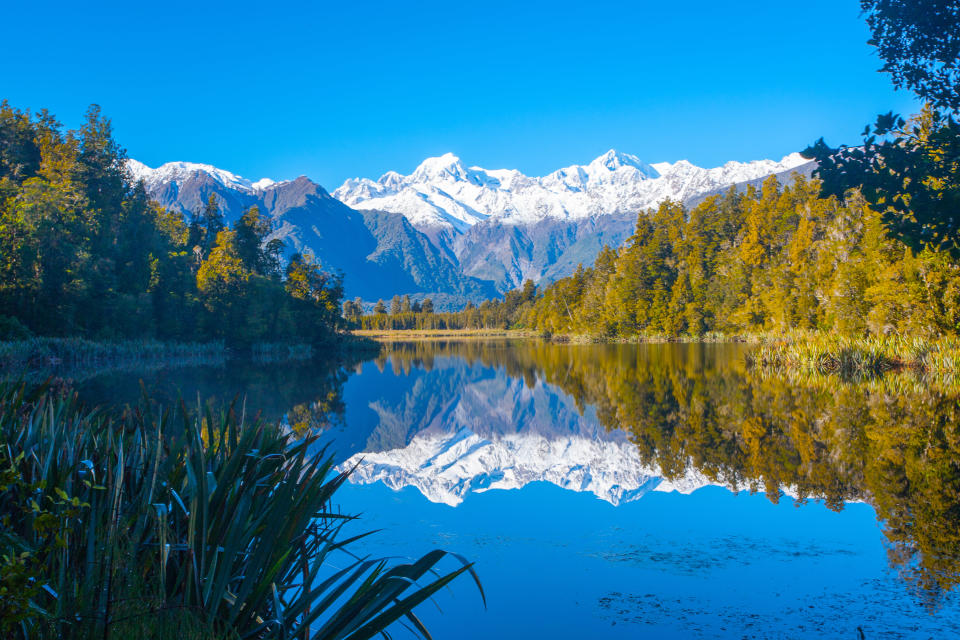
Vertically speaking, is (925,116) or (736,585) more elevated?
(925,116)

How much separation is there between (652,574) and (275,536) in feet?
13.8

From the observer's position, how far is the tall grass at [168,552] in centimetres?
287

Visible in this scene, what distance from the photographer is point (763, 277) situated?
60.2 metres

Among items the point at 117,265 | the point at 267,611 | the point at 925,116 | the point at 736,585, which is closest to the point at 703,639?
the point at 736,585

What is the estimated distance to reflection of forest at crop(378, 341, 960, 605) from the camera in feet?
23.0

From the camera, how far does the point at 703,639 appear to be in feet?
15.9

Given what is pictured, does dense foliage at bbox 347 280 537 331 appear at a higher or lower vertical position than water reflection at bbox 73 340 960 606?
higher

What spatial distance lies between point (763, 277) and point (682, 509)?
57.2 m

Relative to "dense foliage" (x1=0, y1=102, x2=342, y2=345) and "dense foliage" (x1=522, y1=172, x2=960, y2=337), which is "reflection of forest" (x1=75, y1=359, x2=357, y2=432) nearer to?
"dense foliage" (x1=0, y1=102, x2=342, y2=345)

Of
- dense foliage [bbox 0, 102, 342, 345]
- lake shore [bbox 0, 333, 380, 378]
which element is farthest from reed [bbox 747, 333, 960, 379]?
dense foliage [bbox 0, 102, 342, 345]

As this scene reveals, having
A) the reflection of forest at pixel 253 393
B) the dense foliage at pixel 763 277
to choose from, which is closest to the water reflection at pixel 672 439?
the reflection of forest at pixel 253 393

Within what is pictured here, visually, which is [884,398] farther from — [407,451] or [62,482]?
[62,482]

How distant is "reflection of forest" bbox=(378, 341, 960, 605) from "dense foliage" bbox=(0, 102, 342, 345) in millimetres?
33586

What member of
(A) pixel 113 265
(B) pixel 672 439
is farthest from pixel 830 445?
(A) pixel 113 265
